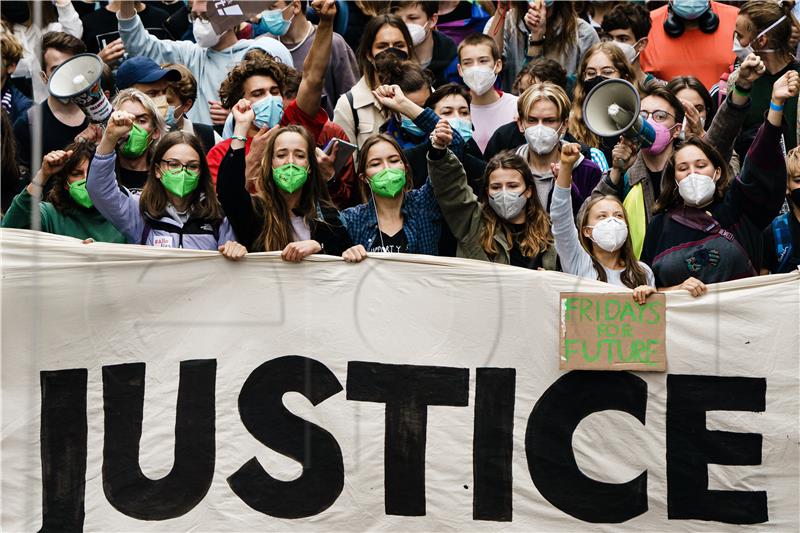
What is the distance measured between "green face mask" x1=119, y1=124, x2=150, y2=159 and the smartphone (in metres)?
0.87

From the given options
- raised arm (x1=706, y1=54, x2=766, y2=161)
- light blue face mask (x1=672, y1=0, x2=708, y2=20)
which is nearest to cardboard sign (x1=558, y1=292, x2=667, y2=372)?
raised arm (x1=706, y1=54, x2=766, y2=161)

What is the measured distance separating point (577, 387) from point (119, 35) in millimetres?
4432

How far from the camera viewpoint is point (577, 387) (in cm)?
653

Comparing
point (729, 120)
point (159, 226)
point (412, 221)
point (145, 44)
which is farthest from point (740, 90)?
point (145, 44)

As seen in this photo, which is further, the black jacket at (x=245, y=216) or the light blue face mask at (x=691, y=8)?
the light blue face mask at (x=691, y=8)

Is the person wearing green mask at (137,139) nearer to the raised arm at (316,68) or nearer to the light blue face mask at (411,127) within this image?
the raised arm at (316,68)

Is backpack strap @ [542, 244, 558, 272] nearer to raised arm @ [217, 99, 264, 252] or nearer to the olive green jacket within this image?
the olive green jacket

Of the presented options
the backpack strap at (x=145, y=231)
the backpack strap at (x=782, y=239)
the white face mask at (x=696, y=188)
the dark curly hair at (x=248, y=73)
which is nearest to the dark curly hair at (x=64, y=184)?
the backpack strap at (x=145, y=231)

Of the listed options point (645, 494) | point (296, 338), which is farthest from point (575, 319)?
point (296, 338)

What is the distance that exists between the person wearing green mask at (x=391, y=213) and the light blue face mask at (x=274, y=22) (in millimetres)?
2309

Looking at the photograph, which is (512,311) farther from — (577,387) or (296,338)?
(296,338)

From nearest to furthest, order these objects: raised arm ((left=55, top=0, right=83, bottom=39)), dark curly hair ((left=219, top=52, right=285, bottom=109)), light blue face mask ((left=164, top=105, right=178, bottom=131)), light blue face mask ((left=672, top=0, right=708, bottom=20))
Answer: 1. dark curly hair ((left=219, top=52, right=285, bottom=109))
2. light blue face mask ((left=164, top=105, right=178, bottom=131))
3. light blue face mask ((left=672, top=0, right=708, bottom=20))
4. raised arm ((left=55, top=0, right=83, bottom=39))

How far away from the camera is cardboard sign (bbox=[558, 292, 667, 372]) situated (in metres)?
6.46

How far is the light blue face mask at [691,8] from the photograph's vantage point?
9.48 metres
